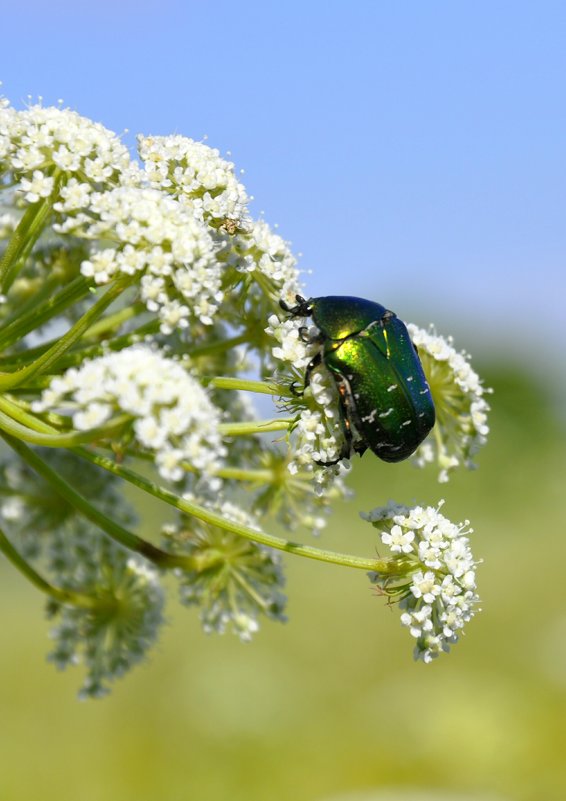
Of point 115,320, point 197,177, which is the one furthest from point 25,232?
point 197,177

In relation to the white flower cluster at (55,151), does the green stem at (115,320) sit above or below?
below

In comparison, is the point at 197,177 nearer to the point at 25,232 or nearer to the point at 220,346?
the point at 25,232

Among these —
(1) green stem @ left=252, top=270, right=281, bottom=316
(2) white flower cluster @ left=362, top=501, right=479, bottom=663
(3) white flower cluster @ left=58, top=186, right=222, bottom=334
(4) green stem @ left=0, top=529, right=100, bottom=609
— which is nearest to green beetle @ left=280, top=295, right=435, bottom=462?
(1) green stem @ left=252, top=270, right=281, bottom=316

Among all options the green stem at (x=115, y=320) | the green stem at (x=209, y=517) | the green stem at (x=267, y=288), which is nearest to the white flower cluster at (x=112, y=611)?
the green stem at (x=115, y=320)

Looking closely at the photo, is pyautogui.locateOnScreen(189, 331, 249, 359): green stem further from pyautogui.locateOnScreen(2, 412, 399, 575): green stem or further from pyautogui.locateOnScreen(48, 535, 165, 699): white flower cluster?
pyautogui.locateOnScreen(48, 535, 165, 699): white flower cluster

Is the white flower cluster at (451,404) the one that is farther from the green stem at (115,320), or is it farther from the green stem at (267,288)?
the green stem at (115,320)

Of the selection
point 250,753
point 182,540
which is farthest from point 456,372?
point 250,753
